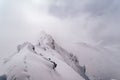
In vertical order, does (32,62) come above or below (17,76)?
above

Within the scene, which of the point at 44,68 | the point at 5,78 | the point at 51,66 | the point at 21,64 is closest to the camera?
the point at 5,78

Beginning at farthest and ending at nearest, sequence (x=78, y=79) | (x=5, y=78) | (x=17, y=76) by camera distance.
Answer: (x=78, y=79) < (x=5, y=78) < (x=17, y=76)

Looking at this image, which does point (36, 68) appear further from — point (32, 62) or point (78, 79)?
point (78, 79)

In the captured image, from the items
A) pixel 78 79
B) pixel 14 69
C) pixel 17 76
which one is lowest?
pixel 17 76

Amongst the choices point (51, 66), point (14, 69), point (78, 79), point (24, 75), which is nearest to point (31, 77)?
point (24, 75)

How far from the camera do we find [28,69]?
24.8 metres

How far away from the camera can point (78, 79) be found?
4219cm

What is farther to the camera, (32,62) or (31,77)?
(32,62)

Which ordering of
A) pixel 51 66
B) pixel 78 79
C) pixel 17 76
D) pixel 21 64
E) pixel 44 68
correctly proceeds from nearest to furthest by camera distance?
pixel 17 76 < pixel 21 64 < pixel 44 68 < pixel 51 66 < pixel 78 79

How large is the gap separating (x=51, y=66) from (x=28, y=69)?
6289 mm

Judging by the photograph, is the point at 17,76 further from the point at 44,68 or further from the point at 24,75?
the point at 44,68

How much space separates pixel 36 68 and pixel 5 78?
443cm

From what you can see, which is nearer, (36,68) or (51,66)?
(36,68)

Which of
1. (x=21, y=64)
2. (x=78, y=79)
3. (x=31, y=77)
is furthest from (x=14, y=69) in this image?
(x=78, y=79)
